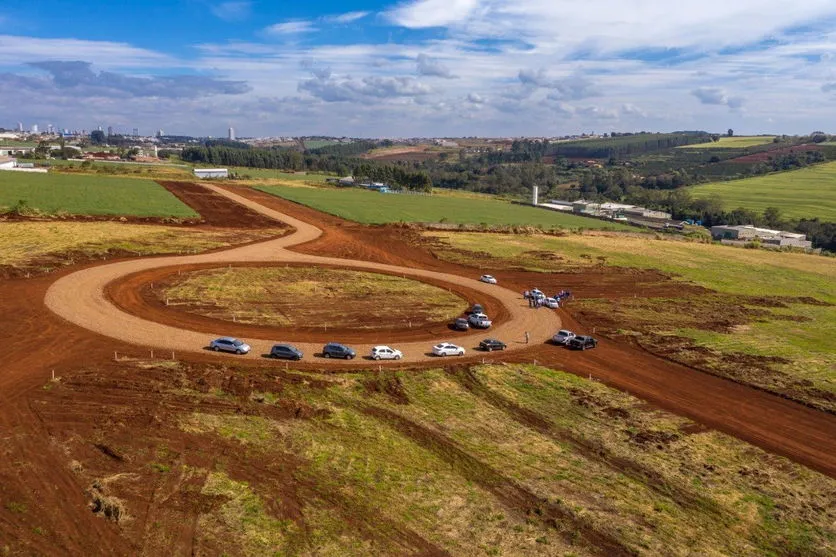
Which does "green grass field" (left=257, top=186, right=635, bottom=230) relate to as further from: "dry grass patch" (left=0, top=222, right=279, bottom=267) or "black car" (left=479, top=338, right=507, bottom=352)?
"black car" (left=479, top=338, right=507, bottom=352)

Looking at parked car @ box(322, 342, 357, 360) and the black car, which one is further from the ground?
parked car @ box(322, 342, 357, 360)

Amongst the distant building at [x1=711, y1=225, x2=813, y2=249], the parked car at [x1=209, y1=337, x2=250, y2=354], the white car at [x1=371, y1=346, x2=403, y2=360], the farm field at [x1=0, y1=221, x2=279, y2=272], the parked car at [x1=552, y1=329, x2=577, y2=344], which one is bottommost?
the parked car at [x1=552, y1=329, x2=577, y2=344]

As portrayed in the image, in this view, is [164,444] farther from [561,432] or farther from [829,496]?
[829,496]

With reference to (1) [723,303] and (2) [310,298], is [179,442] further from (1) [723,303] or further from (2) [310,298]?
(1) [723,303]

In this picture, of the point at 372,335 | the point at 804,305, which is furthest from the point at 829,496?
the point at 804,305

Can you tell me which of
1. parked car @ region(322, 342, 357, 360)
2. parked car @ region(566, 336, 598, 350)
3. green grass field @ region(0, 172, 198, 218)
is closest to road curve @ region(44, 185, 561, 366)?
parked car @ region(322, 342, 357, 360)

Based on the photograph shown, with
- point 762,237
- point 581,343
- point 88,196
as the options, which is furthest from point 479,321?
point 762,237

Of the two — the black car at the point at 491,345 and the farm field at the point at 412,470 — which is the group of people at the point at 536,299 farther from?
the farm field at the point at 412,470
